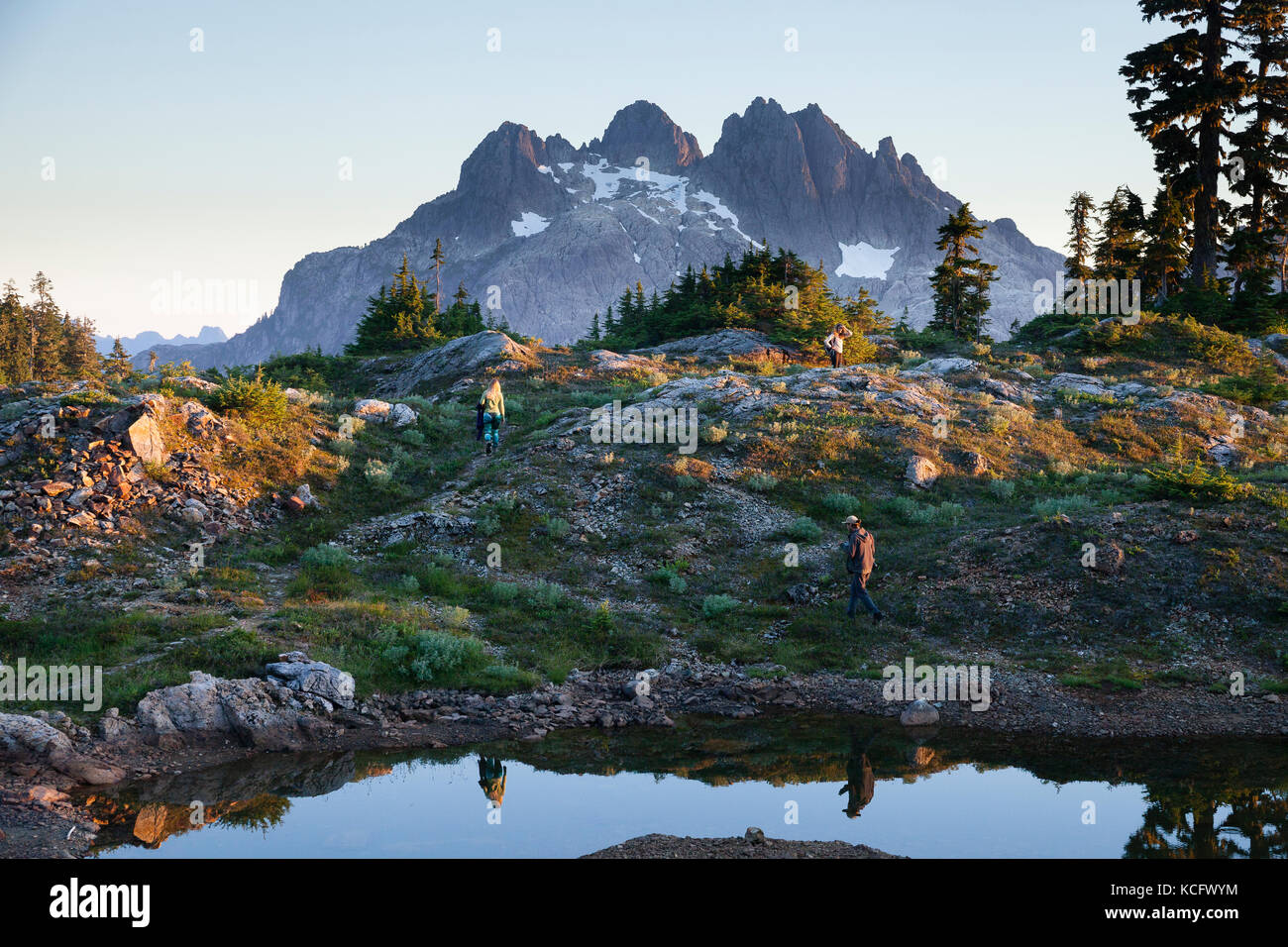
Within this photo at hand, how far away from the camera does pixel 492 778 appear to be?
1095 cm

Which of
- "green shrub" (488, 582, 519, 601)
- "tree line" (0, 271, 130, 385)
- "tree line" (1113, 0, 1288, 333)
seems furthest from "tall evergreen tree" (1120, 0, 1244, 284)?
"tree line" (0, 271, 130, 385)

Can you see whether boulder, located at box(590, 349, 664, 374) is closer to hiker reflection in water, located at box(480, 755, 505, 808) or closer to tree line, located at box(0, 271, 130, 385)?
hiker reflection in water, located at box(480, 755, 505, 808)

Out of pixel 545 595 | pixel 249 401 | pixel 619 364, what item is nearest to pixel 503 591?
pixel 545 595

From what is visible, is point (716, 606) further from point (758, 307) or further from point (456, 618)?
point (758, 307)

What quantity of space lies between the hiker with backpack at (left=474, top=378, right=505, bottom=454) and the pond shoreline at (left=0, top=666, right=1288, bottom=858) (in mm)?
11988

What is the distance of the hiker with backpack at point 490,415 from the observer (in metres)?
24.5

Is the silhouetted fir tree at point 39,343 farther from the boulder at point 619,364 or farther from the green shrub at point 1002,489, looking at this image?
the green shrub at point 1002,489

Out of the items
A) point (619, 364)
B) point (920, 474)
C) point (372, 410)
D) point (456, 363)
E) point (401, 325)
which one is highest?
point (401, 325)

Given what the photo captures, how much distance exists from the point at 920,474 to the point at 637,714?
1349 centimetres

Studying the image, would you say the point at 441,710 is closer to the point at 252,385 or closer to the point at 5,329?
the point at 252,385

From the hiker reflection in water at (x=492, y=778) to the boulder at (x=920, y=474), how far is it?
15529 mm

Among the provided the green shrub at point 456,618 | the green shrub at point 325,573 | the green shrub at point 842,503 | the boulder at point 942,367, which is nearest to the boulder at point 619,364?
the boulder at point 942,367

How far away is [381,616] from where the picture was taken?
15328mm
